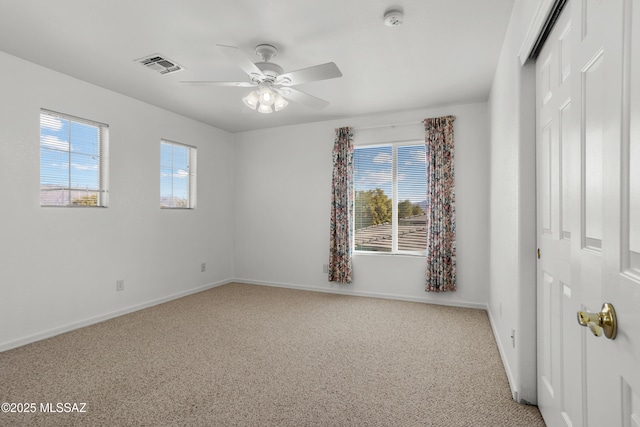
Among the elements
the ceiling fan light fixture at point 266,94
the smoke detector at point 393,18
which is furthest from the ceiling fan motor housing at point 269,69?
the smoke detector at point 393,18

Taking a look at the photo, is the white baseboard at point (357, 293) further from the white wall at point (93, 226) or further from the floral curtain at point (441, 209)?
the white wall at point (93, 226)

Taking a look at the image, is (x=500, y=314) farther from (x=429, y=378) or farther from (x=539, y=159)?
(x=539, y=159)

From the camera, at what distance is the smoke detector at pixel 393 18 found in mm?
2293

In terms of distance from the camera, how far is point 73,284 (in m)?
3.44

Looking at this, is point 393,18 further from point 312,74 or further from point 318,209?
point 318,209

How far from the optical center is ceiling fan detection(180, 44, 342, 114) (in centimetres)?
243

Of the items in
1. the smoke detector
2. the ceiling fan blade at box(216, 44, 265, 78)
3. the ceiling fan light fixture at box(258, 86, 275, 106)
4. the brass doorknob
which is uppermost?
the smoke detector

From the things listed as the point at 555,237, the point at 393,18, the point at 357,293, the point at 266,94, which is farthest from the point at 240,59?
the point at 357,293

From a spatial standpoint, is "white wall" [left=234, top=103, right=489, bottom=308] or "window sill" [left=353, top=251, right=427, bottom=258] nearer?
"white wall" [left=234, top=103, right=489, bottom=308]

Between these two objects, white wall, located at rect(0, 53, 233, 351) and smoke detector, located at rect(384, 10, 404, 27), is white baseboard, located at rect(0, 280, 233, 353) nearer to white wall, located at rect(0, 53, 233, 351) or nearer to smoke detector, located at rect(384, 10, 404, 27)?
white wall, located at rect(0, 53, 233, 351)

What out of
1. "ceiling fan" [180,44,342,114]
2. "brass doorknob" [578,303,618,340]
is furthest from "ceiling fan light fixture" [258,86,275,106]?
"brass doorknob" [578,303,618,340]

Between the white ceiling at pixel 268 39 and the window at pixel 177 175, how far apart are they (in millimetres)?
953

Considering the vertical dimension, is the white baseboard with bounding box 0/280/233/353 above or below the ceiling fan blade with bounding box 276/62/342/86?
below

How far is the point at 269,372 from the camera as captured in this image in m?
2.47
